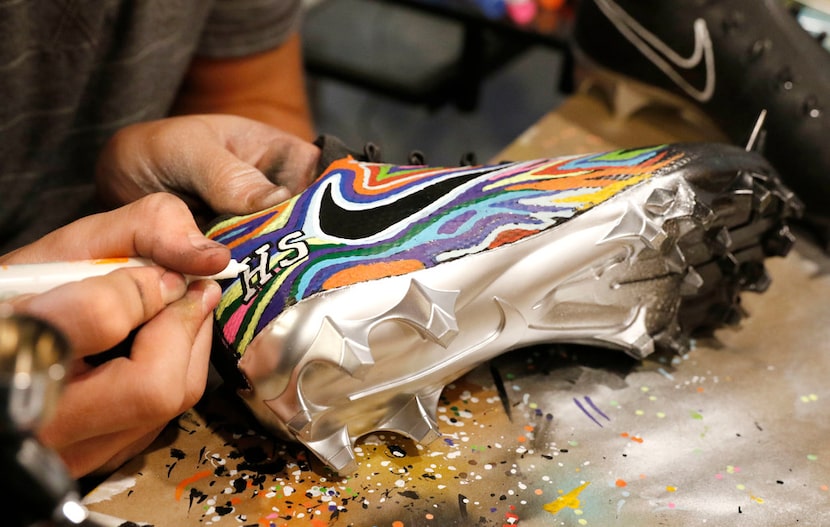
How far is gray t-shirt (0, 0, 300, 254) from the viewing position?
693mm

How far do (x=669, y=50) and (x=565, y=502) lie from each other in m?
0.53

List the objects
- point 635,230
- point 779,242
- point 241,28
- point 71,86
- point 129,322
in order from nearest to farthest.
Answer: point 129,322
point 635,230
point 779,242
point 71,86
point 241,28

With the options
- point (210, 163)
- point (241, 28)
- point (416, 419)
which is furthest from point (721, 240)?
point (241, 28)

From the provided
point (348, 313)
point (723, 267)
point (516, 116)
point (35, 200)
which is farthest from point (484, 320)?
point (516, 116)

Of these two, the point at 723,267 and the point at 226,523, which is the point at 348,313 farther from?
the point at 723,267

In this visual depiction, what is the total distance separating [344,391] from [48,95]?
18.5 inches

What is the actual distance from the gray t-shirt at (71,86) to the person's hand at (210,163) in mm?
118

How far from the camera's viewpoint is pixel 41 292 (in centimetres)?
39

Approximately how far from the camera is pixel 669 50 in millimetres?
809

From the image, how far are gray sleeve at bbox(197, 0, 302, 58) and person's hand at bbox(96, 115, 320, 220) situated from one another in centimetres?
29

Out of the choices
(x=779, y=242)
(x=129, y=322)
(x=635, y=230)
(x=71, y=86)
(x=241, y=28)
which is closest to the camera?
(x=129, y=322)

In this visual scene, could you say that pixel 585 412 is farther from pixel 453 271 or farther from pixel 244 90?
pixel 244 90

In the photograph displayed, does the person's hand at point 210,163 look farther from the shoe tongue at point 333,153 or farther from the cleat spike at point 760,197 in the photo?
the cleat spike at point 760,197

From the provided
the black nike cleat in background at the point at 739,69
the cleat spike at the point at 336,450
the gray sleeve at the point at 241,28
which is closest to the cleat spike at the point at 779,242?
the black nike cleat in background at the point at 739,69
